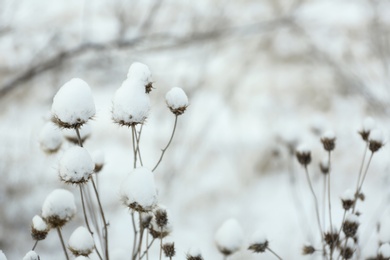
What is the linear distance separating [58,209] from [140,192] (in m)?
0.21

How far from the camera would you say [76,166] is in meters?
0.76

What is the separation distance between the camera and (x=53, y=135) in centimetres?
117

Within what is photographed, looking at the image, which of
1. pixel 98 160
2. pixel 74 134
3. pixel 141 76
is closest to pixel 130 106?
pixel 141 76

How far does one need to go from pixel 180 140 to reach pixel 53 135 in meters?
3.28

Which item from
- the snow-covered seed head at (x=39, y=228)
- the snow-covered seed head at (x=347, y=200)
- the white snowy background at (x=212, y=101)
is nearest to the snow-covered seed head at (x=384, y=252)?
the snow-covered seed head at (x=347, y=200)

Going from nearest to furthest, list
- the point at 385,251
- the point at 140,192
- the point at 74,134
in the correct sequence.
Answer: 1. the point at 140,192
2. the point at 385,251
3. the point at 74,134

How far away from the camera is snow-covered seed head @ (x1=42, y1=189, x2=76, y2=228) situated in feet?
2.78

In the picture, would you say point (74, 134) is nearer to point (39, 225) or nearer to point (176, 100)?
point (39, 225)

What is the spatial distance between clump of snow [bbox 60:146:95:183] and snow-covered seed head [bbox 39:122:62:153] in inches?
16.6

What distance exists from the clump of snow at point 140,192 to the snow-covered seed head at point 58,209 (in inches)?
6.3

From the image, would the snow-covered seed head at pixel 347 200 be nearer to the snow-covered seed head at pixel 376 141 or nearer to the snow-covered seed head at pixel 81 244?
the snow-covered seed head at pixel 376 141

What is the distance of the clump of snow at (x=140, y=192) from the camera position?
76 cm

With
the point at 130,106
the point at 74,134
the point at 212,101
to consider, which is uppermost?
the point at 212,101

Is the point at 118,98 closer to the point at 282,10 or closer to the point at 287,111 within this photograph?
the point at 287,111
